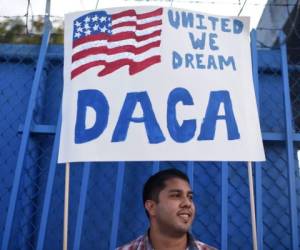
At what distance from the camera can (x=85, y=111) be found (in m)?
2.34

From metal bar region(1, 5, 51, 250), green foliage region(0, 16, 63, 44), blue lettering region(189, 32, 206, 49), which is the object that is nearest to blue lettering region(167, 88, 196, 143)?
Result: blue lettering region(189, 32, 206, 49)

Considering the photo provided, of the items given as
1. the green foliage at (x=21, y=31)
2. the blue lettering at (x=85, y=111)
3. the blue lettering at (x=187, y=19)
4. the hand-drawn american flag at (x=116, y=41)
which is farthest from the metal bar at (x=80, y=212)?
the green foliage at (x=21, y=31)

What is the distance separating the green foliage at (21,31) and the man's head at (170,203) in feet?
5.97

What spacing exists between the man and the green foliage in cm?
185

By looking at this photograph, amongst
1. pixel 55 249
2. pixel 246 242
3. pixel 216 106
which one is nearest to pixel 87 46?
pixel 216 106

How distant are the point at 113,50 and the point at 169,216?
937mm

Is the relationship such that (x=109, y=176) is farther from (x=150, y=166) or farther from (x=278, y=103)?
(x=278, y=103)

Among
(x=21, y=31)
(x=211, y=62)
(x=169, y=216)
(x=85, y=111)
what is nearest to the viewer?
(x=169, y=216)

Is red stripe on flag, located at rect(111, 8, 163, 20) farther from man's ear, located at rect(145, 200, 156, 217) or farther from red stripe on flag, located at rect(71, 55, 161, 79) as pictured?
man's ear, located at rect(145, 200, 156, 217)

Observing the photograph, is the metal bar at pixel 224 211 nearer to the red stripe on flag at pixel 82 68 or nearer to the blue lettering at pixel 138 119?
the blue lettering at pixel 138 119

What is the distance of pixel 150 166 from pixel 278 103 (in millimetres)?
1099

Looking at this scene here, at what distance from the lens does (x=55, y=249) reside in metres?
3.18

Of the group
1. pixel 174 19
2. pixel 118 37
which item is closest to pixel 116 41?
pixel 118 37

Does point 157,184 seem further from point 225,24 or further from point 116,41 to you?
point 225,24
